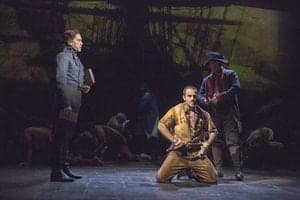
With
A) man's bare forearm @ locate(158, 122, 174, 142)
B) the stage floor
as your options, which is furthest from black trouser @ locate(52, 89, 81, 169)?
man's bare forearm @ locate(158, 122, 174, 142)

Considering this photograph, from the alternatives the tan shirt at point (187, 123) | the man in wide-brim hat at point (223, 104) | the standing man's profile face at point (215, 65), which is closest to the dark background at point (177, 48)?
the man in wide-brim hat at point (223, 104)

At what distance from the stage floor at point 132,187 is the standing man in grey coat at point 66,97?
0.35 meters

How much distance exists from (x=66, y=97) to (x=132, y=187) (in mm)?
1377

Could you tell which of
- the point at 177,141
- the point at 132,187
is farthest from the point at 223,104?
the point at 132,187

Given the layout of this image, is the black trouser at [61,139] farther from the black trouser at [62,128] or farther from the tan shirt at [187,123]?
the tan shirt at [187,123]

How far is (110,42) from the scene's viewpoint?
37.8 ft

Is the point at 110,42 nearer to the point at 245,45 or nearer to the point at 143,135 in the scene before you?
the point at 143,135

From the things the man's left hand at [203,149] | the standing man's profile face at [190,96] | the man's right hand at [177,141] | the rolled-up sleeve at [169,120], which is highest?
the standing man's profile face at [190,96]

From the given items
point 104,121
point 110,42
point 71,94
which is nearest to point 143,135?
point 104,121

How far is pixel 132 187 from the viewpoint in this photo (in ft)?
19.9

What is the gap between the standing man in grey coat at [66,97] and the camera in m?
6.10

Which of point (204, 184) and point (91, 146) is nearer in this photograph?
point (204, 184)

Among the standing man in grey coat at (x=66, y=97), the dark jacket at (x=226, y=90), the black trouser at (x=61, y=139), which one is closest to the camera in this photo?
the standing man in grey coat at (x=66, y=97)

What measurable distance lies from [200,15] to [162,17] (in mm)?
892
